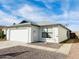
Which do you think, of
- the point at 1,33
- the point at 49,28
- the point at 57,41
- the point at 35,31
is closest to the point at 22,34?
the point at 35,31

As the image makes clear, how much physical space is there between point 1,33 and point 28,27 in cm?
955

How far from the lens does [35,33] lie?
1570cm

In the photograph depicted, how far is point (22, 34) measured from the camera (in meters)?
15.5

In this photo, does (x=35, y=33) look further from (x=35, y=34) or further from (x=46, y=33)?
(x=46, y=33)

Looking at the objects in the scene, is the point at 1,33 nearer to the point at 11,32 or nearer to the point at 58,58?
the point at 11,32

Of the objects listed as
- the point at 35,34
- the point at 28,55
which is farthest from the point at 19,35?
the point at 28,55

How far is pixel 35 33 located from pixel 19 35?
9.16ft

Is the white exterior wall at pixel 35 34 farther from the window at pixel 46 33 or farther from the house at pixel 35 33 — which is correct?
the window at pixel 46 33

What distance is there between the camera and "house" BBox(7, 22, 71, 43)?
48.5ft

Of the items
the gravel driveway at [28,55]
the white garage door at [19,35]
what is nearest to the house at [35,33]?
the white garage door at [19,35]

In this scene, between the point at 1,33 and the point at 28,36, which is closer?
the point at 28,36

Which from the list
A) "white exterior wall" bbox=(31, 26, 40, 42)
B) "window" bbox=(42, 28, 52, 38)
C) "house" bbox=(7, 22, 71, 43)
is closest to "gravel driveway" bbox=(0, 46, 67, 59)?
"house" bbox=(7, 22, 71, 43)

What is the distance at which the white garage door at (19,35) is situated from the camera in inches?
591

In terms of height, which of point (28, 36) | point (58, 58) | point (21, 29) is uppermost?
point (21, 29)
